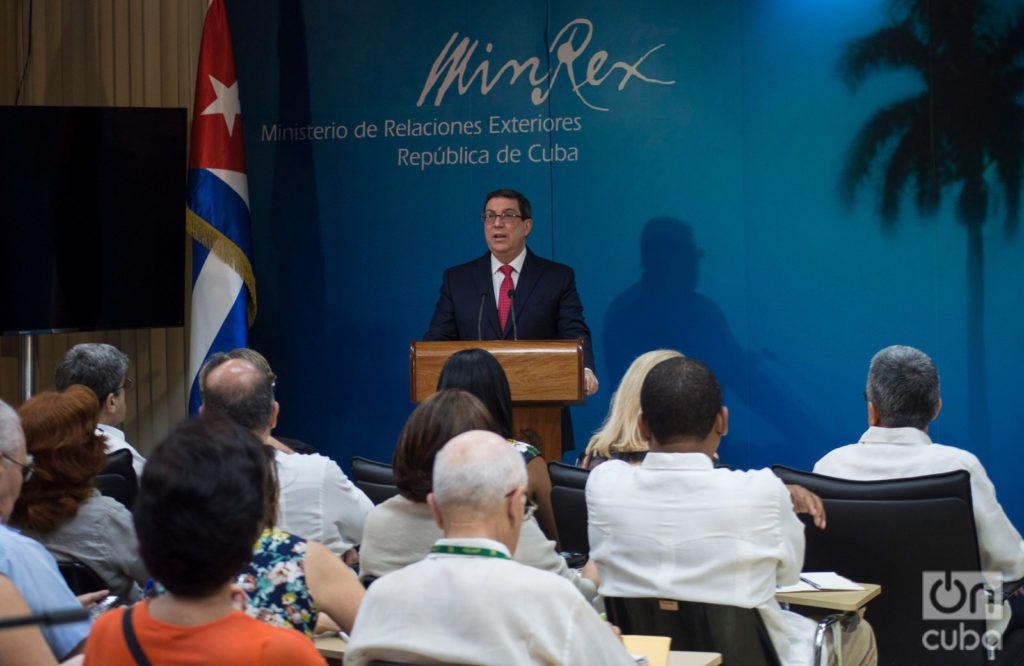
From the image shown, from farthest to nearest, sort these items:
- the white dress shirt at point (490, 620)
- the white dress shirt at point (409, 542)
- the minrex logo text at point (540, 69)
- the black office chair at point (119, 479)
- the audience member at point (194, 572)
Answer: the minrex logo text at point (540, 69), the black office chair at point (119, 479), the white dress shirt at point (409, 542), the white dress shirt at point (490, 620), the audience member at point (194, 572)

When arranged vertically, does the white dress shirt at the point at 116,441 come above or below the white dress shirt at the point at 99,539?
above

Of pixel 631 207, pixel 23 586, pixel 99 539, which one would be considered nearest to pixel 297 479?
pixel 99 539

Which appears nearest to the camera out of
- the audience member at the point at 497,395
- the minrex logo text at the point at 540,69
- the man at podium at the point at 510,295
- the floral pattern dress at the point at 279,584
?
the floral pattern dress at the point at 279,584

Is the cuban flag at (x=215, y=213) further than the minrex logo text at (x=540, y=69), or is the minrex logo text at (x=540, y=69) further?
the minrex logo text at (x=540, y=69)

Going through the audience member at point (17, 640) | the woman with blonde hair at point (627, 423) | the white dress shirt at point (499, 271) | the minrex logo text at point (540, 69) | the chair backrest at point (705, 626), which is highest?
the minrex logo text at point (540, 69)

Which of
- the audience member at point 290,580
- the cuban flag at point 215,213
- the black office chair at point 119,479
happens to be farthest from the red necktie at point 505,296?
the audience member at point 290,580

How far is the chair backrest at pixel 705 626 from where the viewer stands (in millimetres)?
3039

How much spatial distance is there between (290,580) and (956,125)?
545cm

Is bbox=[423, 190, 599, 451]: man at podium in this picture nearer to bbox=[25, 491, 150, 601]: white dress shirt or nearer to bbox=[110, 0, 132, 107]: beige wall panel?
bbox=[110, 0, 132, 107]: beige wall panel

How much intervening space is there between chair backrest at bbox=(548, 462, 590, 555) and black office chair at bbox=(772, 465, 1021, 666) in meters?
0.63

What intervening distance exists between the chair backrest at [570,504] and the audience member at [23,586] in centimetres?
171

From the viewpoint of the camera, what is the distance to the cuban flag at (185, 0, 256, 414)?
7215 millimetres

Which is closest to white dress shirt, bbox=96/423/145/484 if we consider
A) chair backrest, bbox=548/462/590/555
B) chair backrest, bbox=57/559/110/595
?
chair backrest, bbox=57/559/110/595

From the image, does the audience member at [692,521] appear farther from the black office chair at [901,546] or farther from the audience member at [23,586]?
the audience member at [23,586]
